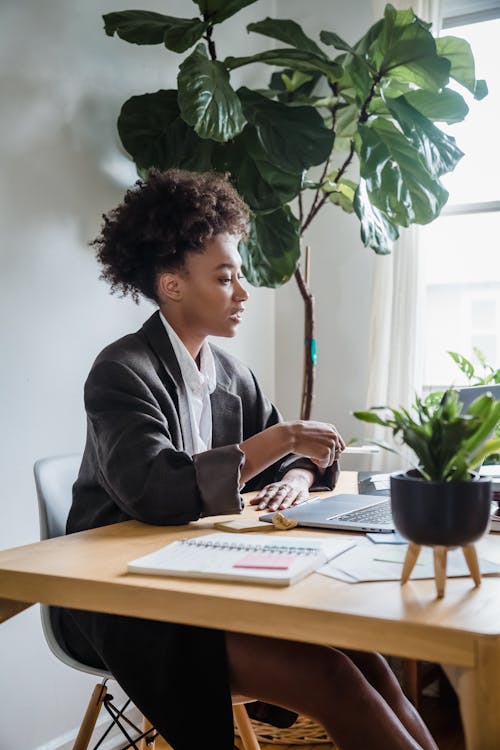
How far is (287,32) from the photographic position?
242 cm

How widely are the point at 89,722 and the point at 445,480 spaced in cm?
96

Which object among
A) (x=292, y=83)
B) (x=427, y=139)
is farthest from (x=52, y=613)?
(x=292, y=83)

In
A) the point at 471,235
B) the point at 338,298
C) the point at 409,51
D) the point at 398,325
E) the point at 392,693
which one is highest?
the point at 409,51

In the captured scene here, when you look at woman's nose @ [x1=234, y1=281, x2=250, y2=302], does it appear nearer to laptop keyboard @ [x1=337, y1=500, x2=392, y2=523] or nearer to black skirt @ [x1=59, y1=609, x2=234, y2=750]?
laptop keyboard @ [x1=337, y1=500, x2=392, y2=523]

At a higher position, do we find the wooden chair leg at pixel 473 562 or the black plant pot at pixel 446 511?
the black plant pot at pixel 446 511

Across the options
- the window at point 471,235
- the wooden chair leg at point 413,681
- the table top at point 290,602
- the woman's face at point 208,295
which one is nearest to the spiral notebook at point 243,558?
the table top at point 290,602

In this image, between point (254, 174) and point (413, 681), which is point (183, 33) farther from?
point (413, 681)

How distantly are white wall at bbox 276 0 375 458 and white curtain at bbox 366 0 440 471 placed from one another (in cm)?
18

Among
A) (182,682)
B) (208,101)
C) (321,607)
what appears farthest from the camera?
(208,101)

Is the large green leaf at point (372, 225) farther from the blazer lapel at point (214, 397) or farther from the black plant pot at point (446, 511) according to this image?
the black plant pot at point (446, 511)

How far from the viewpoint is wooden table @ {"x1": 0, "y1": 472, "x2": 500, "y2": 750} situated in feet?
2.45

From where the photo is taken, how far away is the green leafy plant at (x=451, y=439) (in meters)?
0.89

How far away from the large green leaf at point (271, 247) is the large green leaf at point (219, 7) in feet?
1.88

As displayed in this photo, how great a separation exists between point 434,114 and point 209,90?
0.72 m
